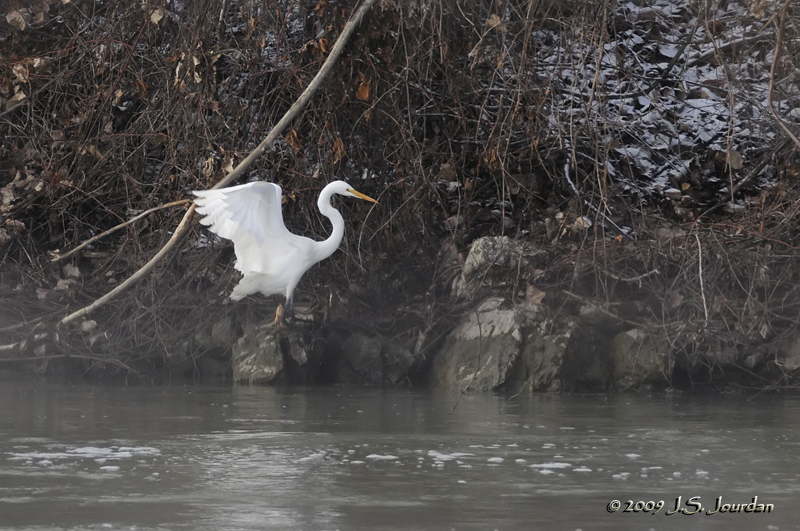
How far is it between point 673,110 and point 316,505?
6489mm

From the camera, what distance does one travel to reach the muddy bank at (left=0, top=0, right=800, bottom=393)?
796cm

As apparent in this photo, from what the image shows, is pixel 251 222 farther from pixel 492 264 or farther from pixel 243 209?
pixel 492 264

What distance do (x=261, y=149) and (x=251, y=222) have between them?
55cm

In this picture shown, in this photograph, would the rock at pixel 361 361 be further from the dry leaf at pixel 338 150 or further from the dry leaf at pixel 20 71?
the dry leaf at pixel 20 71

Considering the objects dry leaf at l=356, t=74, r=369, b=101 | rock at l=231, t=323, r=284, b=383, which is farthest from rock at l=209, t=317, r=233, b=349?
dry leaf at l=356, t=74, r=369, b=101

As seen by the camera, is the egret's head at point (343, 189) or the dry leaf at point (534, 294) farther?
the dry leaf at point (534, 294)

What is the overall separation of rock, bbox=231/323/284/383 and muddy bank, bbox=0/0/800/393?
16 mm

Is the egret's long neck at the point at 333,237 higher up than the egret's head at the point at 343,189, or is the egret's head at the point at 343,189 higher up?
the egret's head at the point at 343,189

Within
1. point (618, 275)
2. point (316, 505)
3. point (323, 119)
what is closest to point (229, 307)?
point (323, 119)

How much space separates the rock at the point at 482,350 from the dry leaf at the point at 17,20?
3.81 m

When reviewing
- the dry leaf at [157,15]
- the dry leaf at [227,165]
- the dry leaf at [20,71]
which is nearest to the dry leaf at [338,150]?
the dry leaf at [227,165]

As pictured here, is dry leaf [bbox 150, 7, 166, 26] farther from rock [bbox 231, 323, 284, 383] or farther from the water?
the water

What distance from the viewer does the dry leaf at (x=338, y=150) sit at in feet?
27.8

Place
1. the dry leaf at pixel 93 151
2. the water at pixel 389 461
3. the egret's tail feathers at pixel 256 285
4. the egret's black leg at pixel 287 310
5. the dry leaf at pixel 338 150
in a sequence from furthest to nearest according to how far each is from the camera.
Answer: the dry leaf at pixel 93 151
the dry leaf at pixel 338 150
the egret's black leg at pixel 287 310
the egret's tail feathers at pixel 256 285
the water at pixel 389 461
